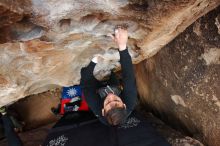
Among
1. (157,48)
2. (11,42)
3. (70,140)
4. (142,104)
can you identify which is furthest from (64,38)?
(142,104)

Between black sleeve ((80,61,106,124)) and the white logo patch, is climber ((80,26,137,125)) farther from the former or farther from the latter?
the white logo patch

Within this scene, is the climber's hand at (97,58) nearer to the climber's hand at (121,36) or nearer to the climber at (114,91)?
the climber at (114,91)

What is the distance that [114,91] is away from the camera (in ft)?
8.54

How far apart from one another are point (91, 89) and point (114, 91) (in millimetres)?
410

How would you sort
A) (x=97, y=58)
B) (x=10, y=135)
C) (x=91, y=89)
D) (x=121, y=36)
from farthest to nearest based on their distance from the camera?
(x=10, y=135), (x=91, y=89), (x=97, y=58), (x=121, y=36)

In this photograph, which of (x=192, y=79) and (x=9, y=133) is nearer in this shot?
(x=192, y=79)

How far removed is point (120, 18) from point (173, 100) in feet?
4.26

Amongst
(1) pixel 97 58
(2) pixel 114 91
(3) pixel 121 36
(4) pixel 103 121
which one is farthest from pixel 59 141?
(3) pixel 121 36

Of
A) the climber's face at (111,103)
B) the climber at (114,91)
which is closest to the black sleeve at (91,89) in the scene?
the climber at (114,91)

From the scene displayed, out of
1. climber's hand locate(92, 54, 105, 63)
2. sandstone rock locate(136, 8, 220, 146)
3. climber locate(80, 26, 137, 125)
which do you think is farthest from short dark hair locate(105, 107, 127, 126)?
sandstone rock locate(136, 8, 220, 146)

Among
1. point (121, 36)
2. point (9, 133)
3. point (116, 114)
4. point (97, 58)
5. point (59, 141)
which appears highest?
point (121, 36)

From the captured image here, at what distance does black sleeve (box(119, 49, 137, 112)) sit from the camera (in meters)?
2.39

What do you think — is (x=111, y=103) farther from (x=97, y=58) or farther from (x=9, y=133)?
(x=9, y=133)

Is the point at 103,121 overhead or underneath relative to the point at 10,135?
Answer: overhead
